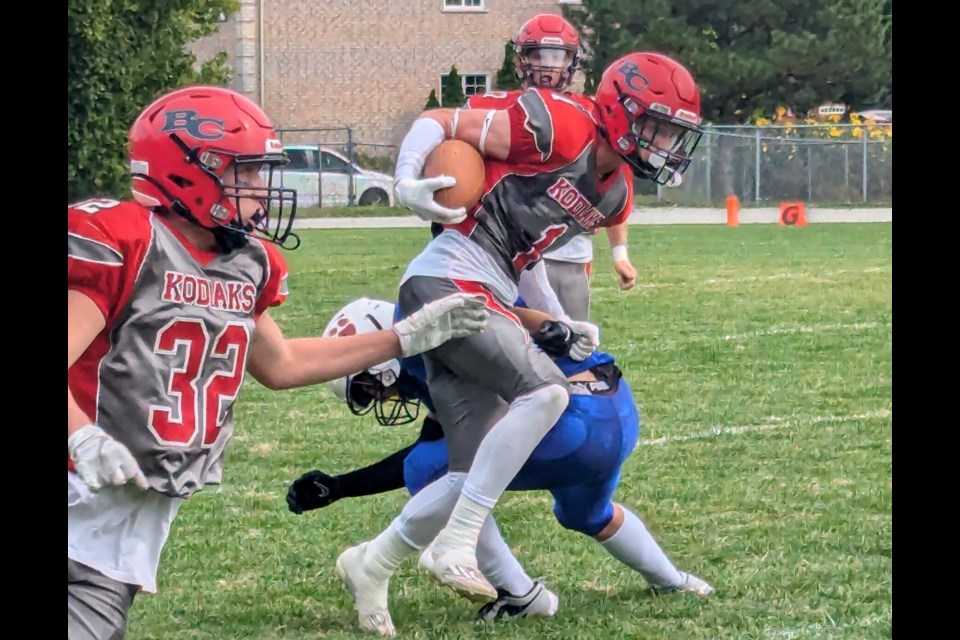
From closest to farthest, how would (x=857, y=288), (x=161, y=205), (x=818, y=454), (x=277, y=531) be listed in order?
(x=161, y=205) < (x=277, y=531) < (x=818, y=454) < (x=857, y=288)

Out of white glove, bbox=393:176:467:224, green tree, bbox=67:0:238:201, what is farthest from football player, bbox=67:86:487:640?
green tree, bbox=67:0:238:201

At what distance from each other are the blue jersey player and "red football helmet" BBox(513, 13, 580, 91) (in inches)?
105

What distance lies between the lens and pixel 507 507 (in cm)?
568

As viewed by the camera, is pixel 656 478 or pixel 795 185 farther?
pixel 795 185

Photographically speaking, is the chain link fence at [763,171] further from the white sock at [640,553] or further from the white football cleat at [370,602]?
the white football cleat at [370,602]

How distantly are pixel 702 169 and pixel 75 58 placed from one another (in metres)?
13.5

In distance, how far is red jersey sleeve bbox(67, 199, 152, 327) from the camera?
3.11m

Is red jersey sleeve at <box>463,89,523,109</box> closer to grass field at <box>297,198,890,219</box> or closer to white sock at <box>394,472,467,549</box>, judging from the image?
white sock at <box>394,472,467,549</box>

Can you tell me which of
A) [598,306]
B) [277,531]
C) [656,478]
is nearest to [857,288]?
[598,306]

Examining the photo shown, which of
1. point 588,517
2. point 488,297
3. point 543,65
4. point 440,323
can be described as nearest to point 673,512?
point 588,517

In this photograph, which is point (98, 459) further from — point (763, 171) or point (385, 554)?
point (763, 171)

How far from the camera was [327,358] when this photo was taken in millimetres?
3680

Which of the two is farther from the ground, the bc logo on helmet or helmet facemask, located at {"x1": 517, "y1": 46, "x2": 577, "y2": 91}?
helmet facemask, located at {"x1": 517, "y1": 46, "x2": 577, "y2": 91}

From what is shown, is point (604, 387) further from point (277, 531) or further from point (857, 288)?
point (857, 288)
